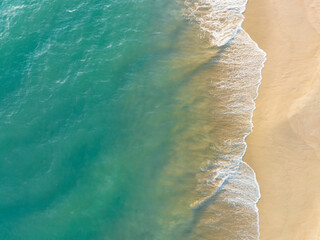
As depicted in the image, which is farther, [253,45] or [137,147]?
[253,45]

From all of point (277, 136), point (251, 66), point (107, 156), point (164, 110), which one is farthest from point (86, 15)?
point (277, 136)

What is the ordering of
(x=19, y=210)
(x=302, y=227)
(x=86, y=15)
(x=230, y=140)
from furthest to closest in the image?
(x=86, y=15) → (x=230, y=140) → (x=19, y=210) → (x=302, y=227)

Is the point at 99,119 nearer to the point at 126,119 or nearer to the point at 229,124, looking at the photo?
the point at 126,119

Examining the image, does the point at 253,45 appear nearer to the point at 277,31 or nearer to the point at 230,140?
the point at 277,31

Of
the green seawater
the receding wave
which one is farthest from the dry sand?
the green seawater

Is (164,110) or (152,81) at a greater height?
(152,81)

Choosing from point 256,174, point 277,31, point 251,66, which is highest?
point 277,31

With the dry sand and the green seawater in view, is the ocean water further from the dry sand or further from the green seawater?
the dry sand
